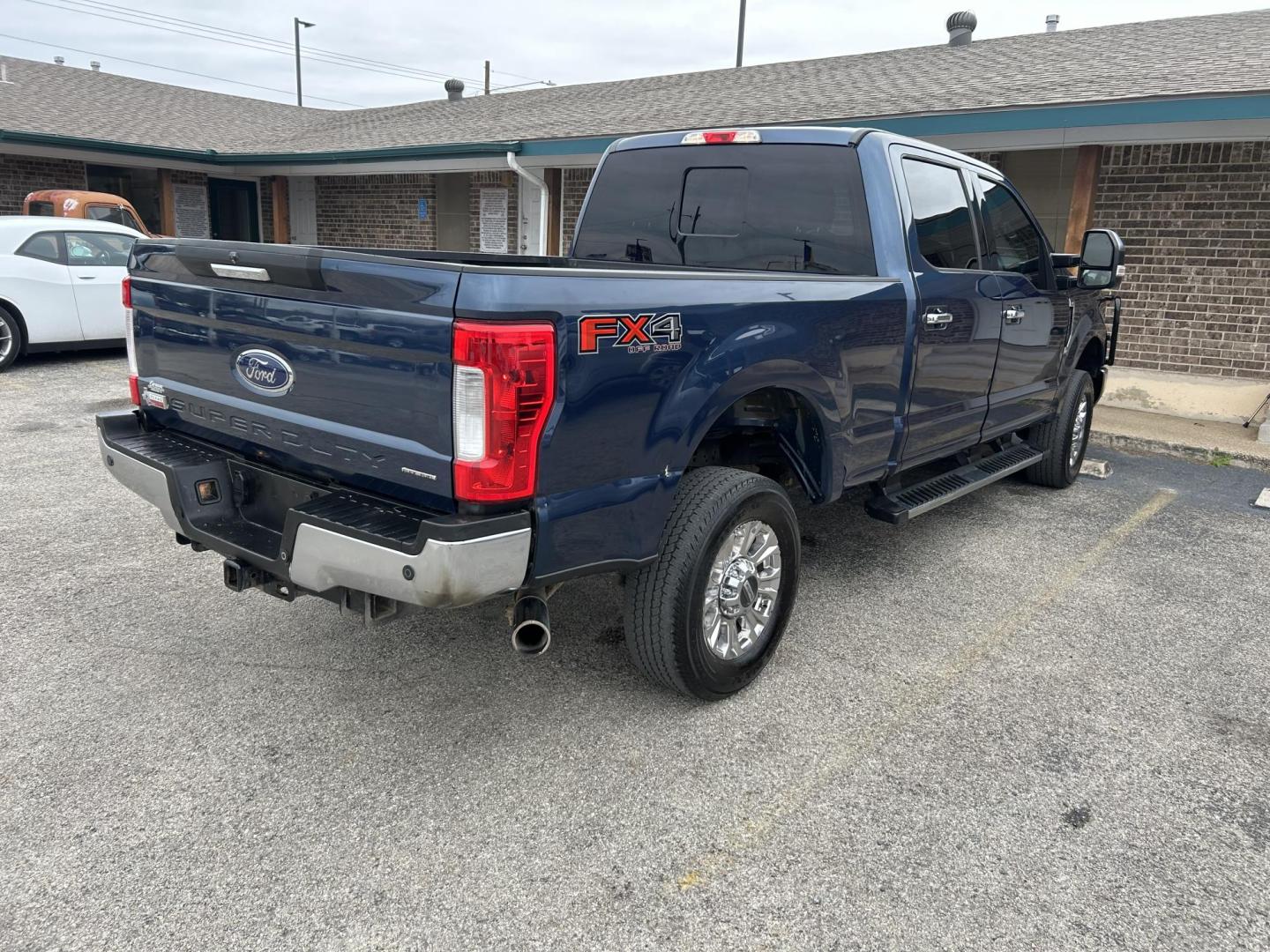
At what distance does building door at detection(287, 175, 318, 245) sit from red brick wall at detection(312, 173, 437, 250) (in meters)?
0.13

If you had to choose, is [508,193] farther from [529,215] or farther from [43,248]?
[43,248]

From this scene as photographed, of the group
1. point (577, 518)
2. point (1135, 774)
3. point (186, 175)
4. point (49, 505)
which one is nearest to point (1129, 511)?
point (1135, 774)

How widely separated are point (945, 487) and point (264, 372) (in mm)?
3362

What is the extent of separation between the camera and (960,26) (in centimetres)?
1548

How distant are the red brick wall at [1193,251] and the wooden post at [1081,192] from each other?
1.91 ft

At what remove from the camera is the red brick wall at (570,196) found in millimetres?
15102

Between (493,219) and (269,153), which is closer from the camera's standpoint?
(493,219)

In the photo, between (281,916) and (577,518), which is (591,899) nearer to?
(281,916)

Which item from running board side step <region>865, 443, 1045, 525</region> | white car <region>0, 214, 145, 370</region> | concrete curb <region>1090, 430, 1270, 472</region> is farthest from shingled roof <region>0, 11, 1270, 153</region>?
white car <region>0, 214, 145, 370</region>

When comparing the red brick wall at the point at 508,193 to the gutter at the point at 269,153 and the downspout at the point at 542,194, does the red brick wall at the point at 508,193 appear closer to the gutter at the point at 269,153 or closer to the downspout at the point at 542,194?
the downspout at the point at 542,194

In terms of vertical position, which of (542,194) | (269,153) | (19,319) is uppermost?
(269,153)

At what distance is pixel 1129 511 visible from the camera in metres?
6.28

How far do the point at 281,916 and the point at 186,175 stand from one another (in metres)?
20.6

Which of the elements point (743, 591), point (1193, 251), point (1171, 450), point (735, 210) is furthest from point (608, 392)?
point (1193, 251)
